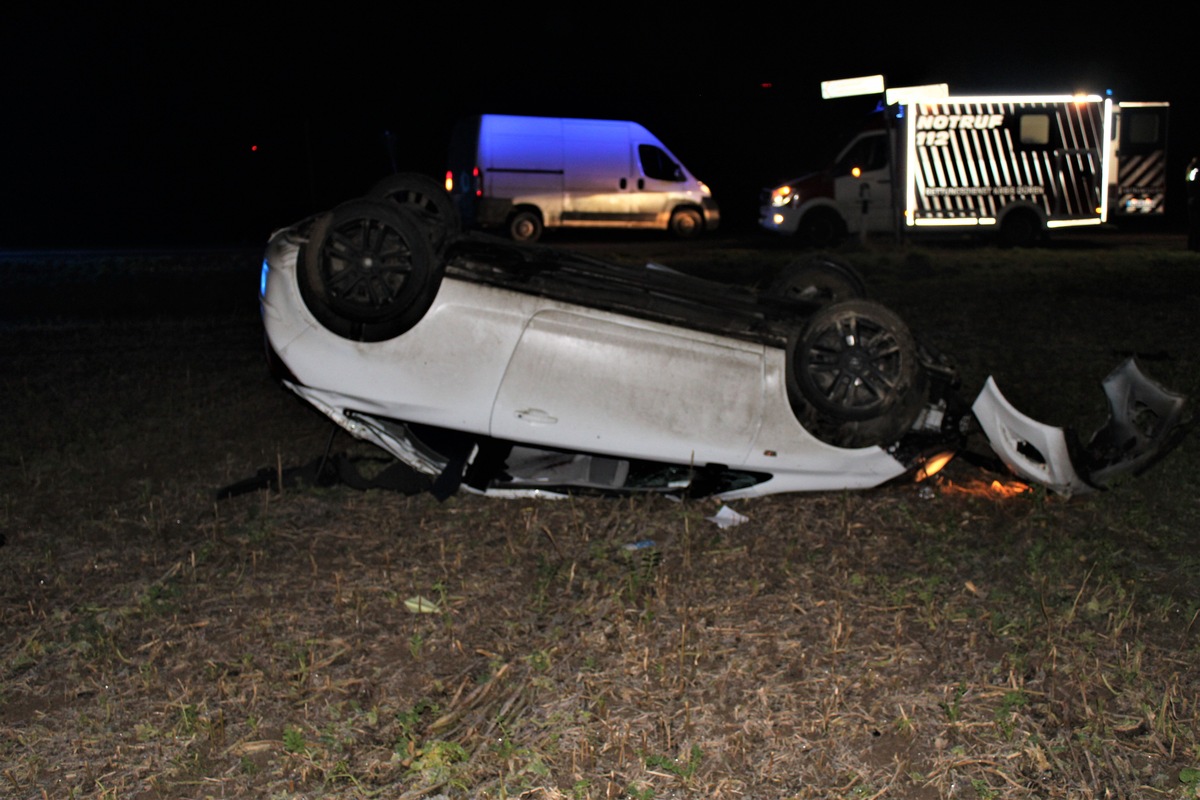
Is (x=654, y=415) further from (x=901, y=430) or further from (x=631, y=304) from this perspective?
(x=901, y=430)

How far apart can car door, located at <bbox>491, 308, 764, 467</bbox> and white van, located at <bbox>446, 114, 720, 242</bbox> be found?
14.6 m

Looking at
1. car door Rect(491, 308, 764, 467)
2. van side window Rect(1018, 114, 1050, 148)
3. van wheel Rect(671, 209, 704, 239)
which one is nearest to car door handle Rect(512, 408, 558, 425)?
car door Rect(491, 308, 764, 467)

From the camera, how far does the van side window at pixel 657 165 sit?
19675mm

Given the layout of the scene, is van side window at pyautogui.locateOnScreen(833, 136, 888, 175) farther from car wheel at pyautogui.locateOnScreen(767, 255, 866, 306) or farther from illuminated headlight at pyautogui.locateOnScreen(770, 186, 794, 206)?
car wheel at pyautogui.locateOnScreen(767, 255, 866, 306)

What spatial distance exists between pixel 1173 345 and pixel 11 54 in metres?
36.4

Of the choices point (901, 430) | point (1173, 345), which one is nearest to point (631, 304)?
point (901, 430)

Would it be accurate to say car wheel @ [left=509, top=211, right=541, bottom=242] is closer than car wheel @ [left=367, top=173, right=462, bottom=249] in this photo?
No

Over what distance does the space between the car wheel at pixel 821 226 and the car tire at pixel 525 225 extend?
15.0 ft

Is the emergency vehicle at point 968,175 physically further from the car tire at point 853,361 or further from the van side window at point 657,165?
the car tire at point 853,361

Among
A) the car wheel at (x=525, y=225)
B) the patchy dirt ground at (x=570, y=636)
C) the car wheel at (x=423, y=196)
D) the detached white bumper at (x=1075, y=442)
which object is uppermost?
the car wheel at (x=423, y=196)

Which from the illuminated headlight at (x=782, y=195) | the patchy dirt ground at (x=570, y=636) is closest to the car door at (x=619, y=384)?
the patchy dirt ground at (x=570, y=636)

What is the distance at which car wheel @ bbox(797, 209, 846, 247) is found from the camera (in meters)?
18.6

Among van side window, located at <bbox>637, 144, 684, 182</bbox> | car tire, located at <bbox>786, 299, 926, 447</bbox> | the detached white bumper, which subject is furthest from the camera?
van side window, located at <bbox>637, 144, 684, 182</bbox>

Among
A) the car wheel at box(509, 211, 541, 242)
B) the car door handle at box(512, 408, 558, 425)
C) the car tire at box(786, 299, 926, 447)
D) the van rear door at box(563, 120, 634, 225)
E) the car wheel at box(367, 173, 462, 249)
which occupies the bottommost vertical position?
the car door handle at box(512, 408, 558, 425)
